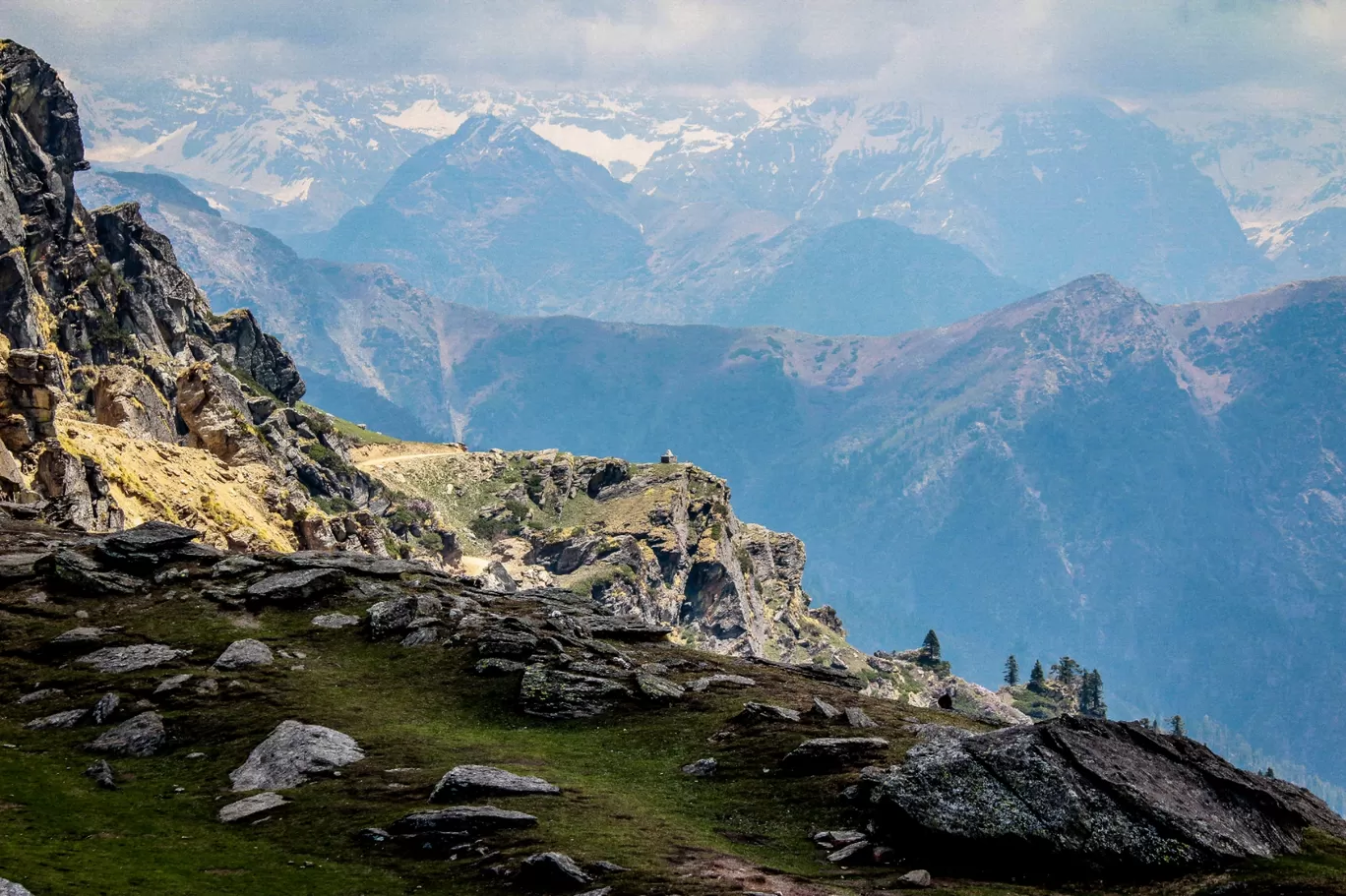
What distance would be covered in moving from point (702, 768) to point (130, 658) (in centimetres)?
3470

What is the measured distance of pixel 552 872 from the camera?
4138 centimetres

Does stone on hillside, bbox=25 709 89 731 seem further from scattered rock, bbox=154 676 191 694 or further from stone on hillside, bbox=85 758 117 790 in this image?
stone on hillside, bbox=85 758 117 790

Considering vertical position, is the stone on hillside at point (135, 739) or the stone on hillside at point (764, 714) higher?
the stone on hillside at point (764, 714)

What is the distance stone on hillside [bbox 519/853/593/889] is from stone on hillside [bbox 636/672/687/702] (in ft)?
89.2

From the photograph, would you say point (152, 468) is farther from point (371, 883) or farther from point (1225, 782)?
point (1225, 782)

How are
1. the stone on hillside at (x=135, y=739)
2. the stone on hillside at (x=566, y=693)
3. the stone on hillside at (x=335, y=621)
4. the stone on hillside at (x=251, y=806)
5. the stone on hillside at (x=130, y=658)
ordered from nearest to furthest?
1. the stone on hillside at (x=251, y=806)
2. the stone on hillside at (x=135, y=739)
3. the stone on hillside at (x=566, y=693)
4. the stone on hillside at (x=130, y=658)
5. the stone on hillside at (x=335, y=621)

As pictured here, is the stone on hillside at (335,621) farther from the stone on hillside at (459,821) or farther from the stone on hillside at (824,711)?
the stone on hillside at (459,821)

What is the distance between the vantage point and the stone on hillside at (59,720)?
200 ft

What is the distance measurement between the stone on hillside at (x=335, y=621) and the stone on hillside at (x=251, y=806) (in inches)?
1098

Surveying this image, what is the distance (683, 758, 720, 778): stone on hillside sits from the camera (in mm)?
58000

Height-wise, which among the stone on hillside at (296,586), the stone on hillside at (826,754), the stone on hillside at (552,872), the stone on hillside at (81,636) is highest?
the stone on hillside at (296,586)

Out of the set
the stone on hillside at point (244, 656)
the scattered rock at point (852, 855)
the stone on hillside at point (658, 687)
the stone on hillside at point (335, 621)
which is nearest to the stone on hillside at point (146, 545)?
the stone on hillside at point (335, 621)

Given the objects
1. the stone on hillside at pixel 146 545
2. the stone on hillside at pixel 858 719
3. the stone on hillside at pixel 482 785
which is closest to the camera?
the stone on hillside at pixel 482 785

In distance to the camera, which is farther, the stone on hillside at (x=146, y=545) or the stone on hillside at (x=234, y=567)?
the stone on hillside at (x=234, y=567)
